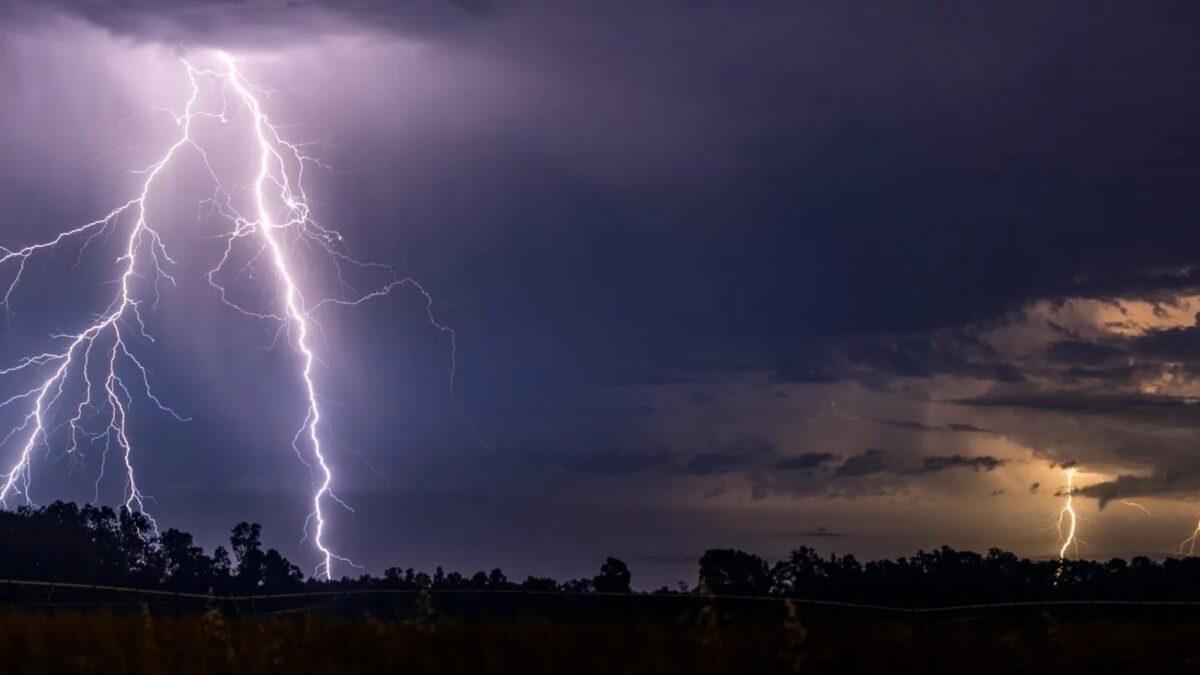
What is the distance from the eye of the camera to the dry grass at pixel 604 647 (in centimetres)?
1370

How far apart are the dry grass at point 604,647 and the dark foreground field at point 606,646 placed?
0.02m

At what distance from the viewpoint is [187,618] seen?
20766 mm

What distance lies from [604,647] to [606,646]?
3cm

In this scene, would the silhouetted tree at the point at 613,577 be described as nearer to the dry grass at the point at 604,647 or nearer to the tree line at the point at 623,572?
the tree line at the point at 623,572

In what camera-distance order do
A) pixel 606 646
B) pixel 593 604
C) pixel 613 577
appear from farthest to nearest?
pixel 613 577
pixel 593 604
pixel 606 646

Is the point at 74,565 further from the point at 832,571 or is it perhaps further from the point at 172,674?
the point at 172,674

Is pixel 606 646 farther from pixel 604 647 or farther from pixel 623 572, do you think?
pixel 623 572

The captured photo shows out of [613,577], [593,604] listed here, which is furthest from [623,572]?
[593,604]

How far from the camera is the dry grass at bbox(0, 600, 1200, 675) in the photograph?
539 inches

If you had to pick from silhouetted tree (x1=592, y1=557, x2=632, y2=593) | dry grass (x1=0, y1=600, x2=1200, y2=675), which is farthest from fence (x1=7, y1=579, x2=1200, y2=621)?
silhouetted tree (x1=592, y1=557, x2=632, y2=593)

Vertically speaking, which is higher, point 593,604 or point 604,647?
point 593,604

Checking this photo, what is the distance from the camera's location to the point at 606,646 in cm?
1585

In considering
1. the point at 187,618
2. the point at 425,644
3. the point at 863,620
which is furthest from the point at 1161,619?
the point at 187,618

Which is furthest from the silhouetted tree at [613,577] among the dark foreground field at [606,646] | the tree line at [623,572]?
the dark foreground field at [606,646]
